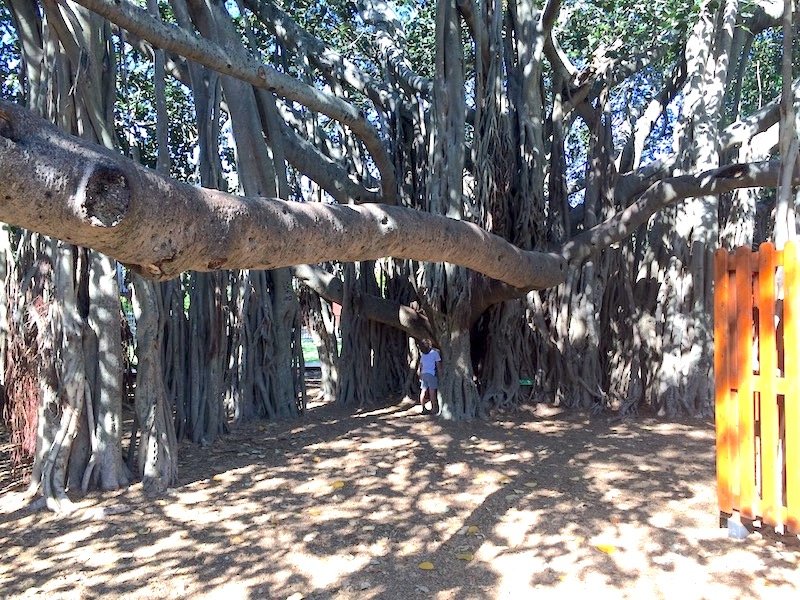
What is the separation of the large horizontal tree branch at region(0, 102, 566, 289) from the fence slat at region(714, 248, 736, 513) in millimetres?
1739

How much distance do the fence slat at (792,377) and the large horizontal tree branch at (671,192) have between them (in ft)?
6.44

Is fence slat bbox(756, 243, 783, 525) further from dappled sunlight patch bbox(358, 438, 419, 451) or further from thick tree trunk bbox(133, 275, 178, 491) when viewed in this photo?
thick tree trunk bbox(133, 275, 178, 491)

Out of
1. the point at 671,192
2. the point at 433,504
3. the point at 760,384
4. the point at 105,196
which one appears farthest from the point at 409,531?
the point at 671,192

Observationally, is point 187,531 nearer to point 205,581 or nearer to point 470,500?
point 205,581

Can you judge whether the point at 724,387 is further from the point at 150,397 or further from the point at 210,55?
the point at 150,397

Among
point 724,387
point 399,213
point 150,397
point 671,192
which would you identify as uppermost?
point 671,192

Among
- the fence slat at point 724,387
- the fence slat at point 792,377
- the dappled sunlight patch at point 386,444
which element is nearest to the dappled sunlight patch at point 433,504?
the dappled sunlight patch at point 386,444

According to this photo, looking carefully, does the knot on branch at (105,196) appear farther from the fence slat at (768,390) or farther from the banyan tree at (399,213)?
the fence slat at (768,390)

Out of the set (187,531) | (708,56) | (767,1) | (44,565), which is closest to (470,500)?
(187,531)

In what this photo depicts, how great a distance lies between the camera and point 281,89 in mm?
4199

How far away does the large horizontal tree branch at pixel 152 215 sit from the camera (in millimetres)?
1699

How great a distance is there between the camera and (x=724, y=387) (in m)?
3.63

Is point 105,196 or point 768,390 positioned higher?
point 105,196

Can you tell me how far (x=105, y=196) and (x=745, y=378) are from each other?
3.09 metres
